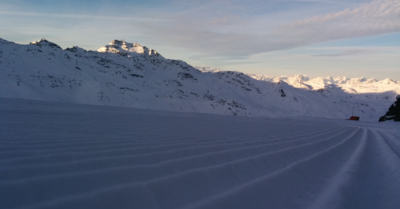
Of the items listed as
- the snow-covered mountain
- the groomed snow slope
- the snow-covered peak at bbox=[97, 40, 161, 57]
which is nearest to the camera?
the groomed snow slope

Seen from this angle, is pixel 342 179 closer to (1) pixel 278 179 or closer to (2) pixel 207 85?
(1) pixel 278 179

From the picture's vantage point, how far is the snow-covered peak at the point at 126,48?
178ft

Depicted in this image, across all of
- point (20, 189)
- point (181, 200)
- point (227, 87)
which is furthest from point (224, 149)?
point (227, 87)

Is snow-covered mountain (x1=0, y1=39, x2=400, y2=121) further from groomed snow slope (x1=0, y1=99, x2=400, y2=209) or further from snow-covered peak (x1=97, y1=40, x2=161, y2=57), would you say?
groomed snow slope (x1=0, y1=99, x2=400, y2=209)

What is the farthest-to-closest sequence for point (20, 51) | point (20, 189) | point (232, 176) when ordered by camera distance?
point (20, 51) < point (232, 176) < point (20, 189)

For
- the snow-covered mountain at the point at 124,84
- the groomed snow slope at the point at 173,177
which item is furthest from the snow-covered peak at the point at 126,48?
the groomed snow slope at the point at 173,177

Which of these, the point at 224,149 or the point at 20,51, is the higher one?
the point at 20,51

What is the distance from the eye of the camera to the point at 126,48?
188ft

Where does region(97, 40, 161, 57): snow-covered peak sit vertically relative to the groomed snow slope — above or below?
above

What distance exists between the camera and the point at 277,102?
44156 mm

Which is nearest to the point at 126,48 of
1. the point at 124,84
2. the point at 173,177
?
the point at 124,84

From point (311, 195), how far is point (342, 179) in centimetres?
86

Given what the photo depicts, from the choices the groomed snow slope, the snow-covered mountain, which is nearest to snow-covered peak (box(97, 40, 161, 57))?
the snow-covered mountain

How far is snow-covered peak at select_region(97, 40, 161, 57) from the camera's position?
178 ft
